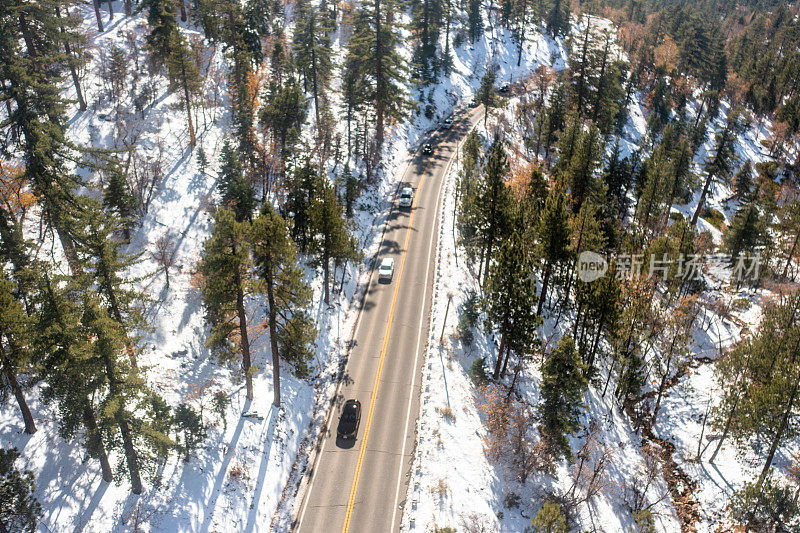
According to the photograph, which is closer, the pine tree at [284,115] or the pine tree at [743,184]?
the pine tree at [284,115]

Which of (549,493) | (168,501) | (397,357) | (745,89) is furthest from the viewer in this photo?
(745,89)

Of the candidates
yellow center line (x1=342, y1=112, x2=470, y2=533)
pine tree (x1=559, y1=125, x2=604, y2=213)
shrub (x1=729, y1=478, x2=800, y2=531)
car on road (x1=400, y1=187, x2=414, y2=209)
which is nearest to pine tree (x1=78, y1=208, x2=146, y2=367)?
yellow center line (x1=342, y1=112, x2=470, y2=533)

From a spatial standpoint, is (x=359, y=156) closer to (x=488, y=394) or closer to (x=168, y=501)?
(x=488, y=394)

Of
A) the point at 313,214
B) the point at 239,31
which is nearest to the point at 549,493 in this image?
the point at 313,214

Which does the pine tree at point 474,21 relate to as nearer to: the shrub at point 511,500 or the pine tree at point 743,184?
the pine tree at point 743,184

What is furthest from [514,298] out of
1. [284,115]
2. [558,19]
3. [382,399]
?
[558,19]

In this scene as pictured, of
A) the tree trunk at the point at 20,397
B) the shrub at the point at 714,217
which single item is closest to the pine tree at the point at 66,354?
the tree trunk at the point at 20,397
